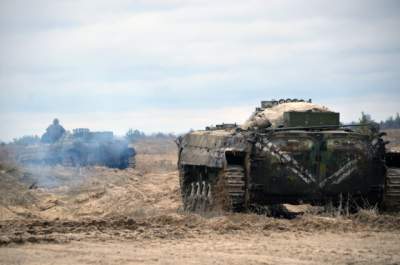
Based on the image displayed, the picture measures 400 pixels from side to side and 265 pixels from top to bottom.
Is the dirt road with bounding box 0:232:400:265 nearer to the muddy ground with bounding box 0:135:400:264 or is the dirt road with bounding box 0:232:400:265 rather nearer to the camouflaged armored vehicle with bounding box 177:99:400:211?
the muddy ground with bounding box 0:135:400:264

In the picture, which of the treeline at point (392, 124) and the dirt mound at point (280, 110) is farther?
the treeline at point (392, 124)

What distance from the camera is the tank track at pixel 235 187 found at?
15.2 meters

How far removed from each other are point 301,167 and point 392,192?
1872 mm

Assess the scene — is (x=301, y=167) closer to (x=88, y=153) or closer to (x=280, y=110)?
(x=280, y=110)

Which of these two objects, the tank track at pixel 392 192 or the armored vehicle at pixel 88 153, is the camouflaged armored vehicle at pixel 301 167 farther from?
the armored vehicle at pixel 88 153

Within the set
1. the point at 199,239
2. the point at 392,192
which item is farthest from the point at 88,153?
the point at 199,239

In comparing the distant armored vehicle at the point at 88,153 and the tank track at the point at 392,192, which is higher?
the distant armored vehicle at the point at 88,153

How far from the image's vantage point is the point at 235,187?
15203 millimetres

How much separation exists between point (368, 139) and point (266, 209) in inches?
96.1

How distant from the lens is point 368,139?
1614 cm

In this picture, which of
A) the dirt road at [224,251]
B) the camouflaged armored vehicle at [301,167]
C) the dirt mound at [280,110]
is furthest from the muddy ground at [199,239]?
the dirt mound at [280,110]

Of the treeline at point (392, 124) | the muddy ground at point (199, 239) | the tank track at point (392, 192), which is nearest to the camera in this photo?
the muddy ground at point (199, 239)

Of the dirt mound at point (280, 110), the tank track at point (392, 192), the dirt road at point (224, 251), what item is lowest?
the dirt road at point (224, 251)

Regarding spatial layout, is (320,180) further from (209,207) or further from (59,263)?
(59,263)
